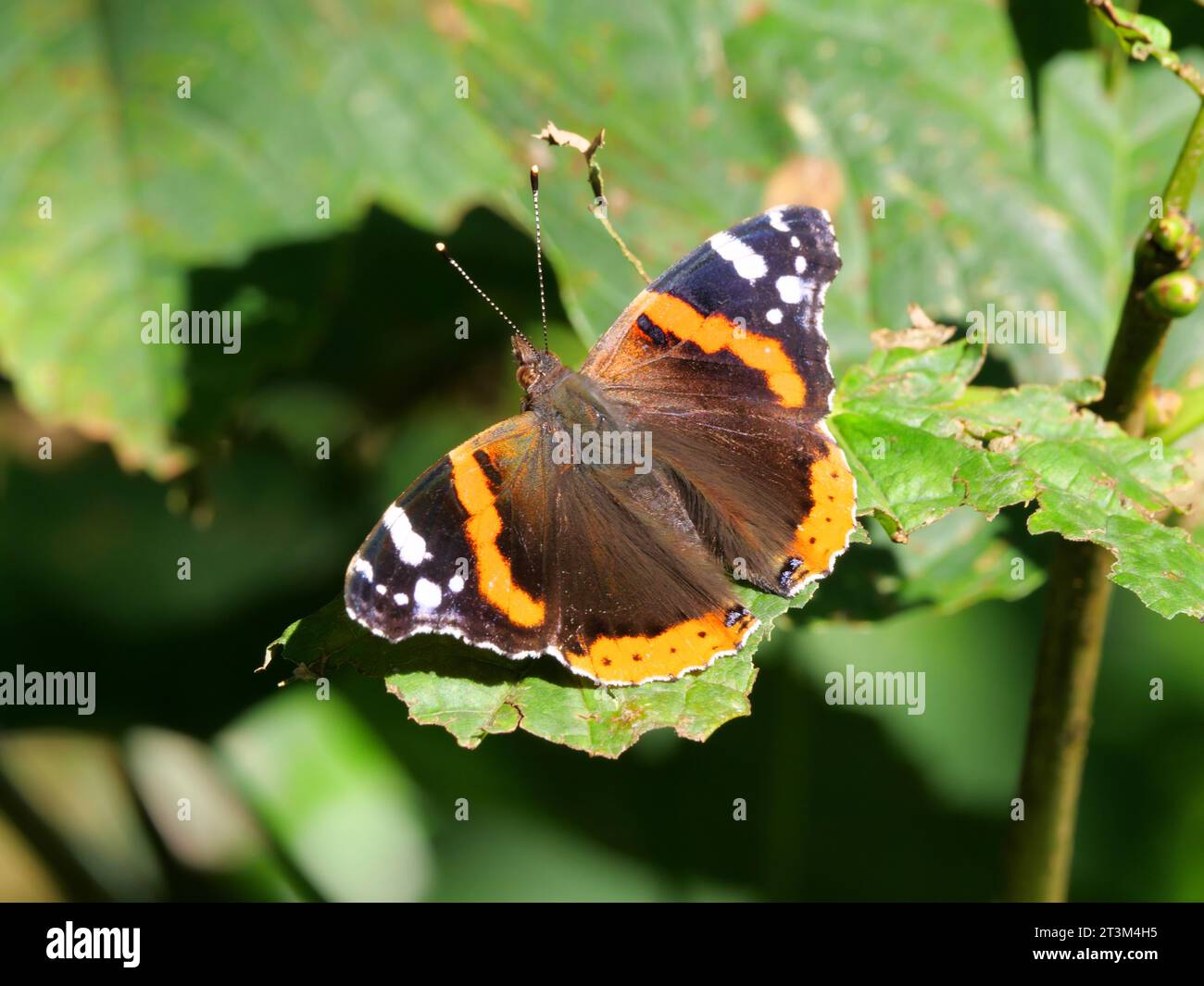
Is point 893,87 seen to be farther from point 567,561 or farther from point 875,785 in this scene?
point 875,785

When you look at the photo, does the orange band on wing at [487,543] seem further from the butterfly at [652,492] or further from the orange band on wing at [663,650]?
the orange band on wing at [663,650]

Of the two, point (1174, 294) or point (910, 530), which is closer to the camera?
point (1174, 294)

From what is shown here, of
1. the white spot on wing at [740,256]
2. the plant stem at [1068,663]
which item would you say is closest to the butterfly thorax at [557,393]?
the white spot on wing at [740,256]

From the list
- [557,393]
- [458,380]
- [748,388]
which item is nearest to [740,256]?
[748,388]

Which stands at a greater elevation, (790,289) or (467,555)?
(790,289)

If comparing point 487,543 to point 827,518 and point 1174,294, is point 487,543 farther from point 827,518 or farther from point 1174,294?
point 1174,294

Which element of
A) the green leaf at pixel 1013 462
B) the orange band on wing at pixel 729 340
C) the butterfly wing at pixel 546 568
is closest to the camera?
the green leaf at pixel 1013 462

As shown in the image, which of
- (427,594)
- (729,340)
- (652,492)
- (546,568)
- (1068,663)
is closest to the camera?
(427,594)

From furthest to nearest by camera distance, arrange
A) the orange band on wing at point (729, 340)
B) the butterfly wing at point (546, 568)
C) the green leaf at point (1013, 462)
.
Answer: the orange band on wing at point (729, 340) < the butterfly wing at point (546, 568) < the green leaf at point (1013, 462)

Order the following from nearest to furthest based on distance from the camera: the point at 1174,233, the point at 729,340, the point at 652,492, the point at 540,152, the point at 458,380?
the point at 1174,233
the point at 652,492
the point at 729,340
the point at 540,152
the point at 458,380
